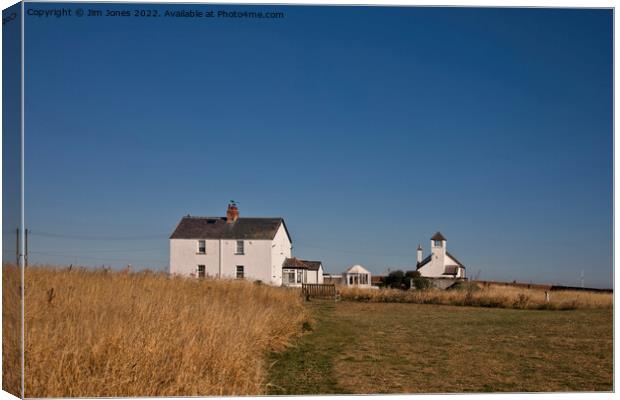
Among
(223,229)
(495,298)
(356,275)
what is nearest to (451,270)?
(356,275)

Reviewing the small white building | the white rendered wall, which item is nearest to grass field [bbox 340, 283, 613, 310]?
the white rendered wall

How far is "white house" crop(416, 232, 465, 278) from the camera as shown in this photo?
1355 inches

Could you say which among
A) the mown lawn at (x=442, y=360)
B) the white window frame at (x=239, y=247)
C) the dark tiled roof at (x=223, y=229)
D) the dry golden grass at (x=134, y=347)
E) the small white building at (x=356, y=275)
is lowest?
the small white building at (x=356, y=275)

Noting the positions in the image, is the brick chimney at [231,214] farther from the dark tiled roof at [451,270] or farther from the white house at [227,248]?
the dark tiled roof at [451,270]

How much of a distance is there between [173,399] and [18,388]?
48.2 inches

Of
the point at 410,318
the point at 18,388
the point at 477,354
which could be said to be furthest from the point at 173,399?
the point at 410,318

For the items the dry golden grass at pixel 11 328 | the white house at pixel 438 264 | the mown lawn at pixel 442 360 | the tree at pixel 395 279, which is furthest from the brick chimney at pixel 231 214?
the dry golden grass at pixel 11 328

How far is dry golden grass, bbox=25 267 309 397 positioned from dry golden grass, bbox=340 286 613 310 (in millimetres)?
12188

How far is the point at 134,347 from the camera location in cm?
524

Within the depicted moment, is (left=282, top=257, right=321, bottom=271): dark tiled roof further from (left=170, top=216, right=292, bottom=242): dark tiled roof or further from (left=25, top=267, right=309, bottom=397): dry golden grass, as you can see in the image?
(left=25, top=267, right=309, bottom=397): dry golden grass

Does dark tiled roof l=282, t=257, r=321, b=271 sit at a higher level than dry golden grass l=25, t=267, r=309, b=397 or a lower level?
lower

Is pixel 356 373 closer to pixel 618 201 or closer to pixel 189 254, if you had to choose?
pixel 618 201

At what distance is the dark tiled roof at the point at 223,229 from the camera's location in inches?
1134

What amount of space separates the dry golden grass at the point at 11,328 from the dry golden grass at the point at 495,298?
15324 millimetres
